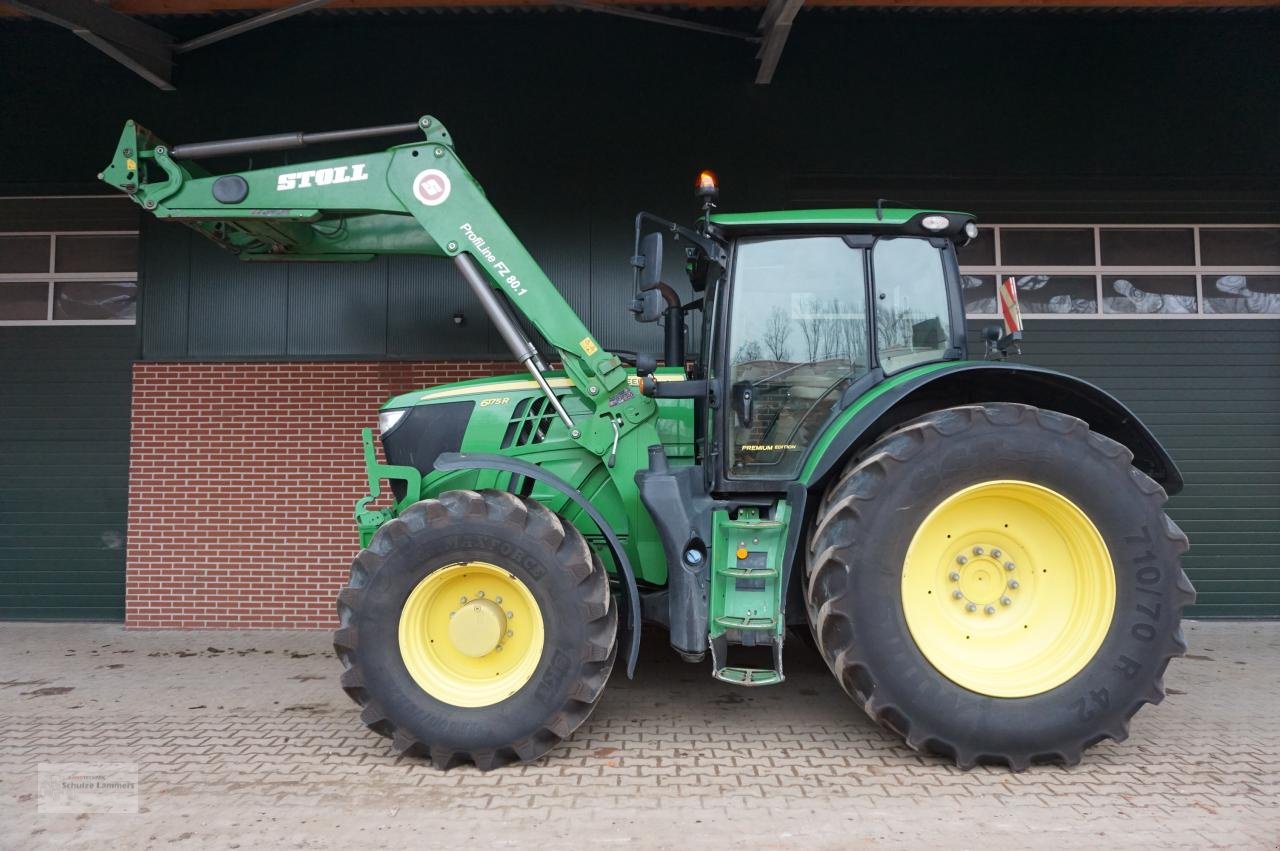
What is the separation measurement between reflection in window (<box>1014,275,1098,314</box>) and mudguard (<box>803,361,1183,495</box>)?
3146mm

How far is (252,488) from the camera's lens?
21.4ft

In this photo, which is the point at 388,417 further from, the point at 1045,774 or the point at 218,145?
the point at 1045,774

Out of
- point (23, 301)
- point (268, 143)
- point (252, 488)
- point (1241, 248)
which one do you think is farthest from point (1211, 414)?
point (23, 301)

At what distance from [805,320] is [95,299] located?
679 centimetres

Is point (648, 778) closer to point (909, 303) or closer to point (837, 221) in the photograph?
point (909, 303)

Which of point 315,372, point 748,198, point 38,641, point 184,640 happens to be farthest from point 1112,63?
point 38,641

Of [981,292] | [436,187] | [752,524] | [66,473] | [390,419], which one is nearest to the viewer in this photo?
[752,524]

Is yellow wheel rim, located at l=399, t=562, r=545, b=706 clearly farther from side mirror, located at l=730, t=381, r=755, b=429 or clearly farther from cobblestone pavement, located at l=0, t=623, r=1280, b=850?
side mirror, located at l=730, t=381, r=755, b=429

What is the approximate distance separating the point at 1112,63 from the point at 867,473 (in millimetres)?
5888

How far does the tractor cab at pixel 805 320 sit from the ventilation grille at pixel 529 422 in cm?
69

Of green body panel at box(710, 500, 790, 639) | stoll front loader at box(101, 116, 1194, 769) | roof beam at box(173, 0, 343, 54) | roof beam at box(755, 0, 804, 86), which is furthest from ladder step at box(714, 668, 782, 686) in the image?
roof beam at box(173, 0, 343, 54)

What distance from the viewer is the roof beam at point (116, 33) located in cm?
550

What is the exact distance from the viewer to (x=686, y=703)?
4398mm

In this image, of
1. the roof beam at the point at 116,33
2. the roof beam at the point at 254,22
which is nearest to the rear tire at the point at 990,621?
the roof beam at the point at 254,22
